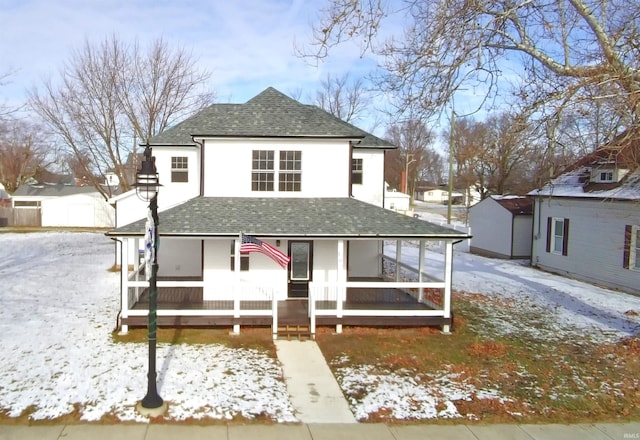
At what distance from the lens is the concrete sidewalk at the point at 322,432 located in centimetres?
704

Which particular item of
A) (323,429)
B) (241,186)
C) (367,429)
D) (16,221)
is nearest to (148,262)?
(323,429)

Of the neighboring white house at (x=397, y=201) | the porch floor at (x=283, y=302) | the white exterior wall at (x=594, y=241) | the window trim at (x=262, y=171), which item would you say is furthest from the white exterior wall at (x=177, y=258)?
the neighboring white house at (x=397, y=201)

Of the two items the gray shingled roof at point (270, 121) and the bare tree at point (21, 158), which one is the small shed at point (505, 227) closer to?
the gray shingled roof at point (270, 121)

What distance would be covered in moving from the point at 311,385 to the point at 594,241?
17.0 meters

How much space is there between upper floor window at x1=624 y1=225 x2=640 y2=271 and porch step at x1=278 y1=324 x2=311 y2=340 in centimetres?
1411

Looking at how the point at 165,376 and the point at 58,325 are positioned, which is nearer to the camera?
the point at 165,376

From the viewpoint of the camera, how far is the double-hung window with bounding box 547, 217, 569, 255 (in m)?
22.9

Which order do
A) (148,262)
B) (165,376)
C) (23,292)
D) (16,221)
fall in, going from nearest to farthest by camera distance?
(148,262), (165,376), (23,292), (16,221)

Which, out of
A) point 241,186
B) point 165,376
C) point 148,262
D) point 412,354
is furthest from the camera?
point 241,186

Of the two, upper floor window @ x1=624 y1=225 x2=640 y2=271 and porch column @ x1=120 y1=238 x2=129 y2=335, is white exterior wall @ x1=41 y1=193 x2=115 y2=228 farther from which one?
upper floor window @ x1=624 y1=225 x2=640 y2=271

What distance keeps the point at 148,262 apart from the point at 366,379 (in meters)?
4.70

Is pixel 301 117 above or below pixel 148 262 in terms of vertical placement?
above

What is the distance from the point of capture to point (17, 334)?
1166 centimetres

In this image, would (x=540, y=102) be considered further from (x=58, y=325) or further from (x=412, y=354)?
(x=58, y=325)
